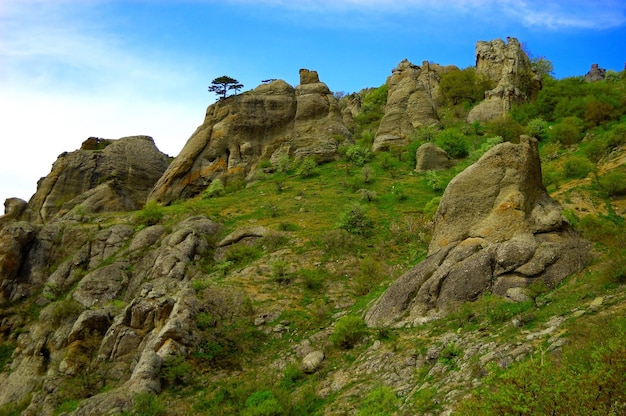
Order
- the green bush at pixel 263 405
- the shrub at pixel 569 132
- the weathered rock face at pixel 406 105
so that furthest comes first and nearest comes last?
the weathered rock face at pixel 406 105 < the shrub at pixel 569 132 < the green bush at pixel 263 405

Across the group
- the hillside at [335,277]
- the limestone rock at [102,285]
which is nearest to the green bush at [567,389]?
the hillside at [335,277]

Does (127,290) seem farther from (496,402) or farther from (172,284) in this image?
(496,402)

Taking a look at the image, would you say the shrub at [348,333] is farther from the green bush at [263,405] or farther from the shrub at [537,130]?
the shrub at [537,130]

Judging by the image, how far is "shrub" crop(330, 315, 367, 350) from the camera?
17672 millimetres

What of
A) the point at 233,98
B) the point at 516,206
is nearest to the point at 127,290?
the point at 516,206

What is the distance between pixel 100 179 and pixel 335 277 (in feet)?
120

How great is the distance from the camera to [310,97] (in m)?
53.8

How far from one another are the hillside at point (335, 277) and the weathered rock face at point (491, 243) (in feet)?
0.24

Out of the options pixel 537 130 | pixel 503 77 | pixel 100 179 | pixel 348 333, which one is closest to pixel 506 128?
pixel 537 130

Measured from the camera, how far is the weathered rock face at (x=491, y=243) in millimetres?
16109

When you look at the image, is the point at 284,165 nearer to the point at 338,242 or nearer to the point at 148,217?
the point at 148,217

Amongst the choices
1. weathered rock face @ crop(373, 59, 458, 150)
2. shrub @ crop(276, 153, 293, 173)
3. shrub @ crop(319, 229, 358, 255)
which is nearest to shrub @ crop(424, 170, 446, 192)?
shrub @ crop(319, 229, 358, 255)

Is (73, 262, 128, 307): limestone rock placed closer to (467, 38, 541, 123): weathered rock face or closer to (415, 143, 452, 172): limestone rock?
(415, 143, 452, 172): limestone rock

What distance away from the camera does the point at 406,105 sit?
5628 centimetres
